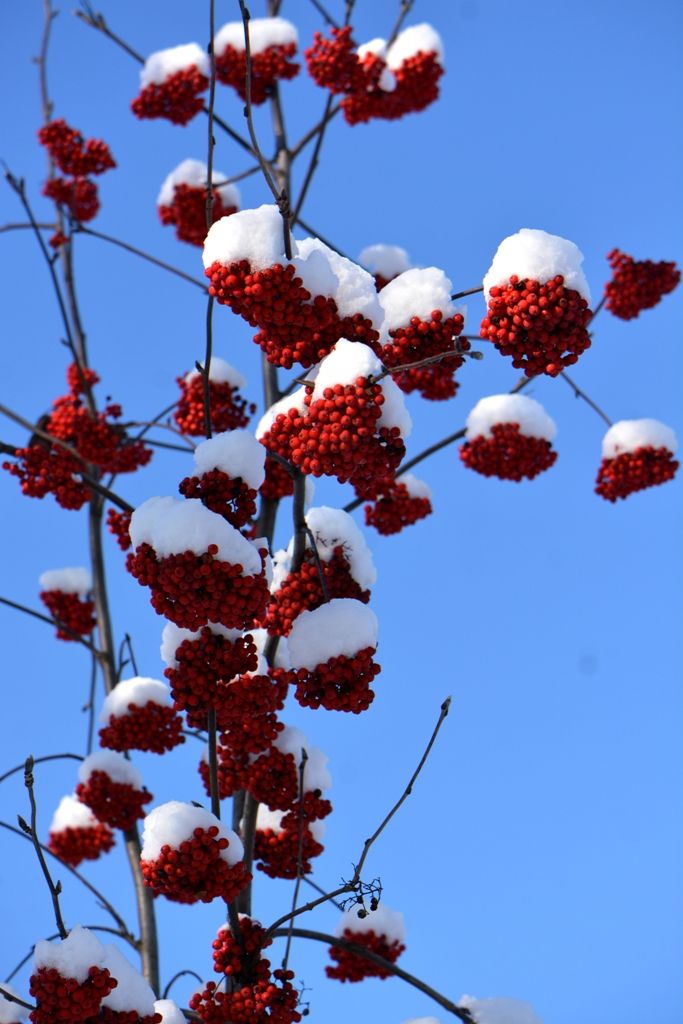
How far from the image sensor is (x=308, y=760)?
405 centimetres

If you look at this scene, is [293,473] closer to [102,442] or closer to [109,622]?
[102,442]

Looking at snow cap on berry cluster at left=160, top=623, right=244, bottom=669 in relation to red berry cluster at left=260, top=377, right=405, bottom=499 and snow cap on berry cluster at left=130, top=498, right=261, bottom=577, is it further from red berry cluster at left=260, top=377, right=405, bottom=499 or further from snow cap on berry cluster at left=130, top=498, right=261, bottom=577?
red berry cluster at left=260, top=377, right=405, bottom=499

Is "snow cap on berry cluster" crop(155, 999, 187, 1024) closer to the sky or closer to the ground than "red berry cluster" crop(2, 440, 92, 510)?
closer to the ground

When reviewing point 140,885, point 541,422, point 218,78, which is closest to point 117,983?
point 140,885

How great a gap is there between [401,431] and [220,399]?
71.1 inches

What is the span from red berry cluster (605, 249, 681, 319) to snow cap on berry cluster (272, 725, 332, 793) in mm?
2837

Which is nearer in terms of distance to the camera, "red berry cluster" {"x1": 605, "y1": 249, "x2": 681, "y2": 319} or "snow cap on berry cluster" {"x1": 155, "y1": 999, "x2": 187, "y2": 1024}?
"snow cap on berry cluster" {"x1": 155, "y1": 999, "x2": 187, "y2": 1024}

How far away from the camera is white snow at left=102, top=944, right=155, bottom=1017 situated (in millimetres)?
Result: 3115

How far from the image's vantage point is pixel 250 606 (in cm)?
286

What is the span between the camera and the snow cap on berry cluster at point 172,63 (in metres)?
5.73

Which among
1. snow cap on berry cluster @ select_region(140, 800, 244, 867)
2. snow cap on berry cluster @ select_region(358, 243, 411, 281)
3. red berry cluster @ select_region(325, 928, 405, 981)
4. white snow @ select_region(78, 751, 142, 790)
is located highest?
snow cap on berry cluster @ select_region(358, 243, 411, 281)

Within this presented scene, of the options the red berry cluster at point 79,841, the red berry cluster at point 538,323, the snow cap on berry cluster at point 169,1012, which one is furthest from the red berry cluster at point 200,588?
the red berry cluster at point 79,841

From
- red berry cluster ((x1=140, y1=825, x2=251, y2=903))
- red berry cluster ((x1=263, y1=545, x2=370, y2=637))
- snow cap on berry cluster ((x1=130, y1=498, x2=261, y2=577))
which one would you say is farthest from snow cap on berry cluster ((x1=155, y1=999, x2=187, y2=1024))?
snow cap on berry cluster ((x1=130, y1=498, x2=261, y2=577))

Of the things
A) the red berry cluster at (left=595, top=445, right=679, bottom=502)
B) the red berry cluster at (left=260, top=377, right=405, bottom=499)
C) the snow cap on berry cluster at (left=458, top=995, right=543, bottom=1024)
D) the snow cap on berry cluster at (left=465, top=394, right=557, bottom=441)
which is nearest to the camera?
the red berry cluster at (left=260, top=377, right=405, bottom=499)
